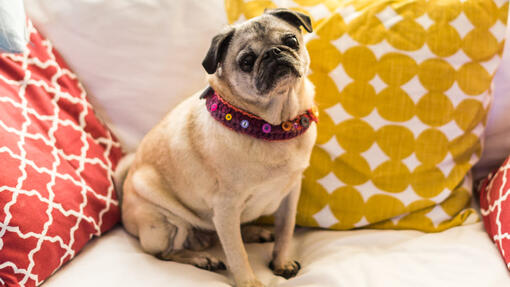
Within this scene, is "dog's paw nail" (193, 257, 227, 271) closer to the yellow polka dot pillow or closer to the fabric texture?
the yellow polka dot pillow

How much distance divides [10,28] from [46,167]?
415mm

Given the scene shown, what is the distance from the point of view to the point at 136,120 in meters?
1.60

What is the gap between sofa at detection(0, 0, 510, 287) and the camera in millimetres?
1205

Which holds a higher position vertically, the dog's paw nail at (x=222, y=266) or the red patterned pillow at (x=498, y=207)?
the red patterned pillow at (x=498, y=207)

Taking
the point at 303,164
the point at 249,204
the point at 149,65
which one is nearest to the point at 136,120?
the point at 149,65

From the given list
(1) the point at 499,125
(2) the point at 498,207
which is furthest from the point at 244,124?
(1) the point at 499,125

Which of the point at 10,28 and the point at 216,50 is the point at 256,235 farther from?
the point at 10,28

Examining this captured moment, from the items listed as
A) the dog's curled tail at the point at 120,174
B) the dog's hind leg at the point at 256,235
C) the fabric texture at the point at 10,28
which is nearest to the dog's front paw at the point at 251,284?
the dog's hind leg at the point at 256,235

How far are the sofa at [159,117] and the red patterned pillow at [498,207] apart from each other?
0.03 metres

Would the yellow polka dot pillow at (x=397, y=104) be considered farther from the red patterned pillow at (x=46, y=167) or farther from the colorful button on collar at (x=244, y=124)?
the red patterned pillow at (x=46, y=167)

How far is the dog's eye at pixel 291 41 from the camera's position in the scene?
1.08m

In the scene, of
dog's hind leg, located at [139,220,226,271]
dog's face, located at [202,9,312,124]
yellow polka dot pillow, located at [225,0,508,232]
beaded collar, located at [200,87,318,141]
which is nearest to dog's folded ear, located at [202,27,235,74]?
dog's face, located at [202,9,312,124]

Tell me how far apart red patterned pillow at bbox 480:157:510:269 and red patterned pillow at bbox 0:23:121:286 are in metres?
1.21

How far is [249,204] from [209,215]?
0.17 metres
